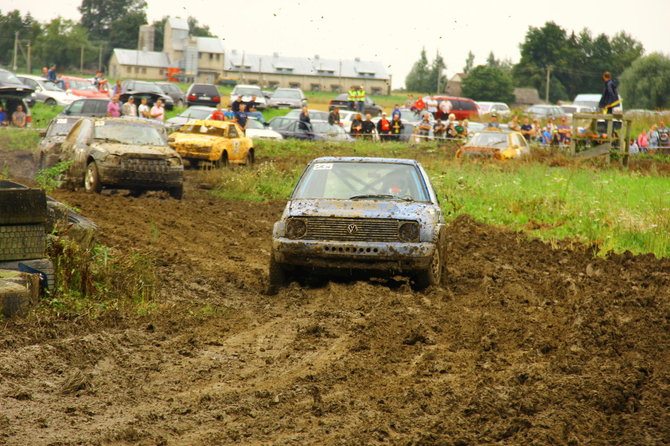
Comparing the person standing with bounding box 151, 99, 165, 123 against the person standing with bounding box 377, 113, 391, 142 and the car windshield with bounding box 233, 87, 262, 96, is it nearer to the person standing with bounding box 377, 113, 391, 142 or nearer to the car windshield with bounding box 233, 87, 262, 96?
the person standing with bounding box 377, 113, 391, 142

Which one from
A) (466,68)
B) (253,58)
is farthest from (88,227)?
(466,68)

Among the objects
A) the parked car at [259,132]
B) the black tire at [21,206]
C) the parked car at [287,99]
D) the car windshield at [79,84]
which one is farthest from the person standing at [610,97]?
the car windshield at [79,84]

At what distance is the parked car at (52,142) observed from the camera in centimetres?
1980

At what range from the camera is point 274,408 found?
5.82m

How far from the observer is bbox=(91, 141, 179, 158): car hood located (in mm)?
18453

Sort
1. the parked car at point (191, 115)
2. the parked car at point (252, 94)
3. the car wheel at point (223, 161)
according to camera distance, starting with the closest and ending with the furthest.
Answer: the car wheel at point (223, 161)
the parked car at point (191, 115)
the parked car at point (252, 94)

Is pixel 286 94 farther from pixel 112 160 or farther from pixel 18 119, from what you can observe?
pixel 112 160

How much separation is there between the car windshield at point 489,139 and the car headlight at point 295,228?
68.1 ft

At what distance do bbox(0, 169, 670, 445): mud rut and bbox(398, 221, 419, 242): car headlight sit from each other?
22.8 inches

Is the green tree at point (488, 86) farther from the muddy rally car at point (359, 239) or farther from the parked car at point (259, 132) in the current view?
the muddy rally car at point (359, 239)

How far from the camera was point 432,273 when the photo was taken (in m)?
10.2

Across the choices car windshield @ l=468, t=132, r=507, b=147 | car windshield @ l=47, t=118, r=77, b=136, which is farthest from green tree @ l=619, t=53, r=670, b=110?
car windshield @ l=47, t=118, r=77, b=136

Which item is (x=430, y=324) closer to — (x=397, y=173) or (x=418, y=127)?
(x=397, y=173)

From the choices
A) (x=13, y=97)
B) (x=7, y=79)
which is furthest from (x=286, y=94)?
(x=13, y=97)
